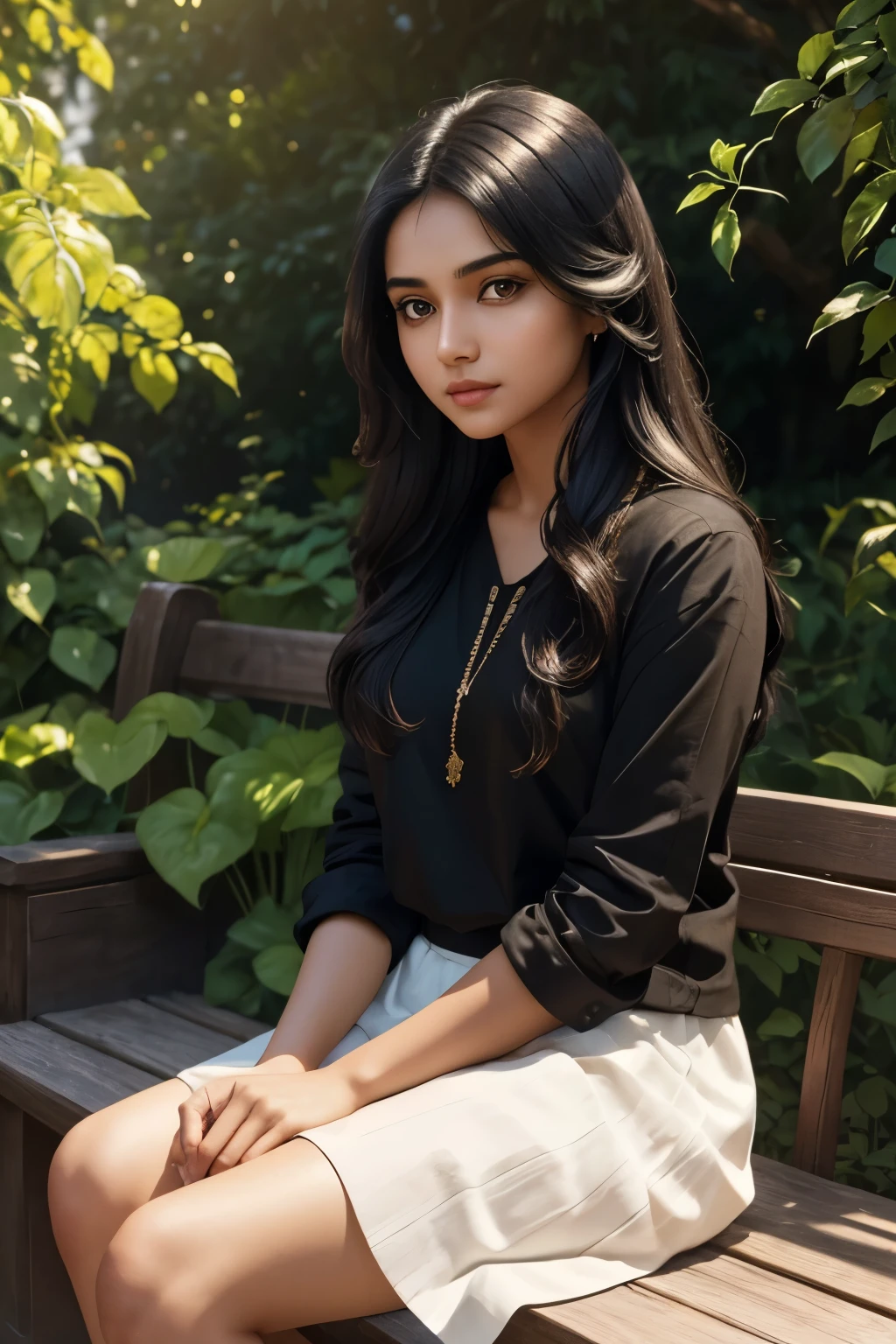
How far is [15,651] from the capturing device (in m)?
2.70

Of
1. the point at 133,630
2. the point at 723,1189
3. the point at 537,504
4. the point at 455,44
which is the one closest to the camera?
the point at 723,1189

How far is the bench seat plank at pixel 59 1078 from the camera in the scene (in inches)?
72.8

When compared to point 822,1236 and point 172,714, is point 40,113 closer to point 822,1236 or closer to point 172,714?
point 172,714

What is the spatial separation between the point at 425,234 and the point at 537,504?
0.34m

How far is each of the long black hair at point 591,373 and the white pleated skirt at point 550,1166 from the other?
0.32 m

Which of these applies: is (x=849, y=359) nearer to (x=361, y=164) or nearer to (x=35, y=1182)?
(x=361, y=164)

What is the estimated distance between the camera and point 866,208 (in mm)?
1641

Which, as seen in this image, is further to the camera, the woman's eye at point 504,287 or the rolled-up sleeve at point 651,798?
the woman's eye at point 504,287

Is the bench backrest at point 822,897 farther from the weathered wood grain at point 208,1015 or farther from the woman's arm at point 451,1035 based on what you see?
the weathered wood grain at point 208,1015

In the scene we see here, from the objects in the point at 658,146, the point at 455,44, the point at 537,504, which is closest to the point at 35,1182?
the point at 537,504

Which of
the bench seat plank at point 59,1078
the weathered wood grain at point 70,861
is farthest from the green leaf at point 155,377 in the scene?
the bench seat plank at point 59,1078

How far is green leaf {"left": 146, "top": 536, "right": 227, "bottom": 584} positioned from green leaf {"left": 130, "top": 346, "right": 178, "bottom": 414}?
1.03 feet

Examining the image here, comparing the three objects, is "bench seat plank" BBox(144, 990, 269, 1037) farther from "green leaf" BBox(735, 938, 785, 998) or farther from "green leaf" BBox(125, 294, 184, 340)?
"green leaf" BBox(125, 294, 184, 340)

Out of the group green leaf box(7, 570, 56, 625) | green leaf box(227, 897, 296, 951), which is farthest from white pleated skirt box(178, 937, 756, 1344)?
green leaf box(7, 570, 56, 625)
